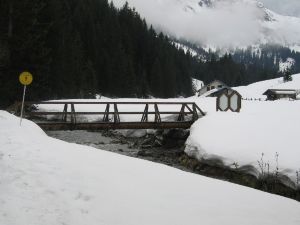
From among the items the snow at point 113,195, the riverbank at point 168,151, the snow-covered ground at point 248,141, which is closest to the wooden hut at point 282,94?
the riverbank at point 168,151

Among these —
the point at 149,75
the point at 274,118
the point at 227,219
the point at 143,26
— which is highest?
the point at 143,26

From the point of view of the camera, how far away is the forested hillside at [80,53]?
33062 millimetres

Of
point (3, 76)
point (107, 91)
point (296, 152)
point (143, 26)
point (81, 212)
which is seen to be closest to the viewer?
point (81, 212)

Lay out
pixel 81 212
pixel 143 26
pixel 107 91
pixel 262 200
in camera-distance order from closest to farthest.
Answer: pixel 81 212, pixel 262 200, pixel 107 91, pixel 143 26

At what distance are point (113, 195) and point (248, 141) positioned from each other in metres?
10.5

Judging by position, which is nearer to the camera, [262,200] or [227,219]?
[227,219]

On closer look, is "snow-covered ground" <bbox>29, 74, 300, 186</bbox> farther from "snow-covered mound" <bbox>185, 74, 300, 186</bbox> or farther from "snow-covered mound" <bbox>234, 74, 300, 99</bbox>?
"snow-covered mound" <bbox>234, 74, 300, 99</bbox>

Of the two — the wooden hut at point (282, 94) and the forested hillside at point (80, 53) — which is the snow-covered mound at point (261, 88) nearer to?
the wooden hut at point (282, 94)

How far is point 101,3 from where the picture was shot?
285ft

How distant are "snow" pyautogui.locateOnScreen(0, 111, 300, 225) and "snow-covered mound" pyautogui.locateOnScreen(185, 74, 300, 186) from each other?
16.4ft

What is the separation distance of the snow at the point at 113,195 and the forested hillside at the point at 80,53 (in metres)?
24.1

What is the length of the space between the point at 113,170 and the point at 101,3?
8234cm

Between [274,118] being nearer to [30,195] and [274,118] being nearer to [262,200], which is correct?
[262,200]

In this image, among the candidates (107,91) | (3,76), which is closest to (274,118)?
(3,76)
